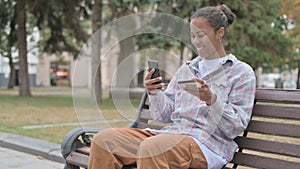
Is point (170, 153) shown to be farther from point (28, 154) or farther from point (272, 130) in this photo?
point (28, 154)

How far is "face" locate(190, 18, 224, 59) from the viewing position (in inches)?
110

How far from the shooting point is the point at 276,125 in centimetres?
283

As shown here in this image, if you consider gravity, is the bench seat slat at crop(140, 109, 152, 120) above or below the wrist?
below

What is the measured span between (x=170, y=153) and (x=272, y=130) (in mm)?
681

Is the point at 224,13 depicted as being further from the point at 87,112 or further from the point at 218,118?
the point at 87,112

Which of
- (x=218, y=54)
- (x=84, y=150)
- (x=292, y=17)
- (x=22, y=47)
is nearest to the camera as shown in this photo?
(x=218, y=54)

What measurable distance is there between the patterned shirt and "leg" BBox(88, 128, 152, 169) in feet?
0.83

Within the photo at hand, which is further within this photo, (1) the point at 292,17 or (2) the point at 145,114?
(1) the point at 292,17

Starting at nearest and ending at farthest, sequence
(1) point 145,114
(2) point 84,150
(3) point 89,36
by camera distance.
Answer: (2) point 84,150 → (1) point 145,114 → (3) point 89,36

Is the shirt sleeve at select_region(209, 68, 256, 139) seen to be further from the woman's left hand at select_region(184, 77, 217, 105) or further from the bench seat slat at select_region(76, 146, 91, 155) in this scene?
the bench seat slat at select_region(76, 146, 91, 155)

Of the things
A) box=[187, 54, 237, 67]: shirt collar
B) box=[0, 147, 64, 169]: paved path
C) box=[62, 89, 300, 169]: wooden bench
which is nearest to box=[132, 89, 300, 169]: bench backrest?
box=[62, 89, 300, 169]: wooden bench

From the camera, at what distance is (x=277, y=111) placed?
2863 millimetres

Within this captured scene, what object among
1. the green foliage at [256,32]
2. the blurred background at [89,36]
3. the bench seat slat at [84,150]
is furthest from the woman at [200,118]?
the green foliage at [256,32]

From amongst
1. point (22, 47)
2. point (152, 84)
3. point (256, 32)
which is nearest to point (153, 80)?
point (152, 84)
